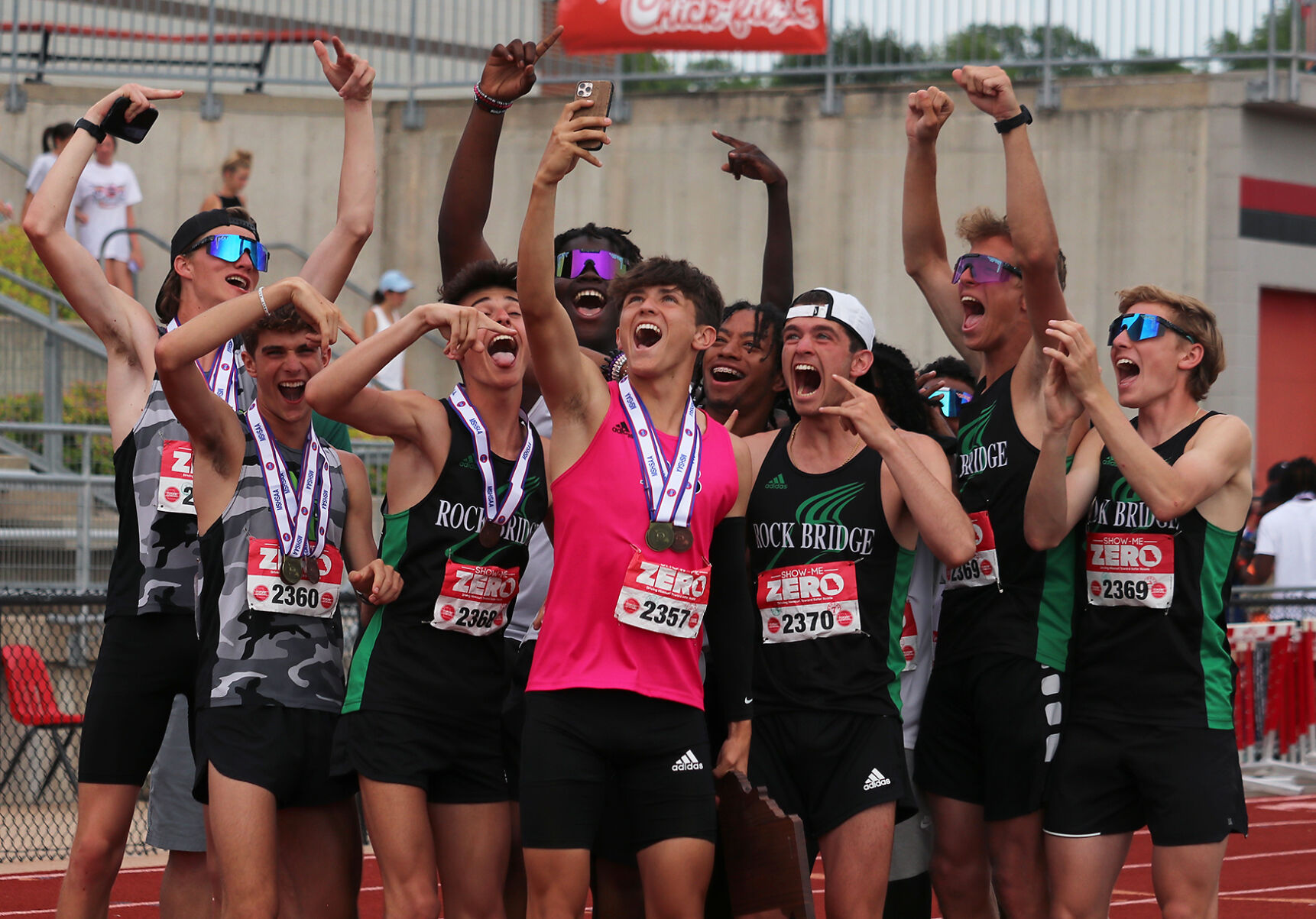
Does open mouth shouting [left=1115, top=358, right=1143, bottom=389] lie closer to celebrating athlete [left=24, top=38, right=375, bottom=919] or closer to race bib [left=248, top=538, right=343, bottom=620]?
race bib [left=248, top=538, right=343, bottom=620]

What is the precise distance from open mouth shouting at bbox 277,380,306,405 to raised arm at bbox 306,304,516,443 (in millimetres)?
173

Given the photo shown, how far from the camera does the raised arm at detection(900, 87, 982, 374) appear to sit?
20.6ft

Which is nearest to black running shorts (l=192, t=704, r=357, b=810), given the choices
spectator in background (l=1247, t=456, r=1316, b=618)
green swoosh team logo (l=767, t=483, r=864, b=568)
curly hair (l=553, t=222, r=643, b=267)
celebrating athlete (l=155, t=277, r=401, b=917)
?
celebrating athlete (l=155, t=277, r=401, b=917)

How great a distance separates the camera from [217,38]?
1720cm

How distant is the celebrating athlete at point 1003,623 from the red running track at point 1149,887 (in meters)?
2.67

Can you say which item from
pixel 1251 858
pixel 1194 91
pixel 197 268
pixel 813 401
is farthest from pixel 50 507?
pixel 1194 91

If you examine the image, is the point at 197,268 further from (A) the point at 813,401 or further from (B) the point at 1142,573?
(B) the point at 1142,573

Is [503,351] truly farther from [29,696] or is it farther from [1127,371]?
[29,696]

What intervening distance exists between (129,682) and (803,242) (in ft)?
38.7

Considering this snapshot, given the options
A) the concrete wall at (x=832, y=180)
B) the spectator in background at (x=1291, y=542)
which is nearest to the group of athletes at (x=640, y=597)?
the spectator in background at (x=1291, y=542)

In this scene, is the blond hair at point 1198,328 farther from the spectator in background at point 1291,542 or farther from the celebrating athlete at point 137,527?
the spectator in background at point 1291,542

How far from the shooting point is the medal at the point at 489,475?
5.12 metres

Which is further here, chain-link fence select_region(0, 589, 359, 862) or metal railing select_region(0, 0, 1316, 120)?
metal railing select_region(0, 0, 1316, 120)

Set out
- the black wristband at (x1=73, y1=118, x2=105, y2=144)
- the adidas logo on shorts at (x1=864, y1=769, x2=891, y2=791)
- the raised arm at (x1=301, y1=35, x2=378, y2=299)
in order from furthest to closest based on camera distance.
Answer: the raised arm at (x1=301, y1=35, x2=378, y2=299), the black wristband at (x1=73, y1=118, x2=105, y2=144), the adidas logo on shorts at (x1=864, y1=769, x2=891, y2=791)
